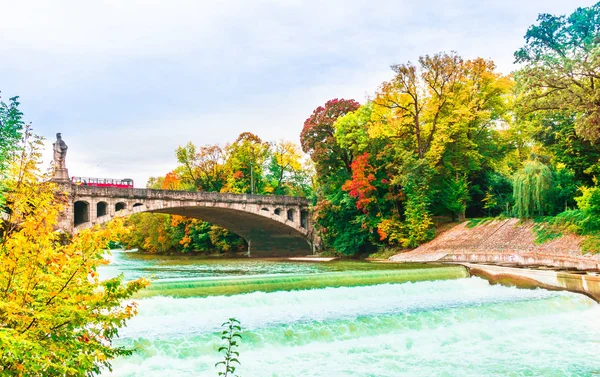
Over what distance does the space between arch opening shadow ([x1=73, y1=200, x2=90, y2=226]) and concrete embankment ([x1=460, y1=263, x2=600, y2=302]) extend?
25.0 meters

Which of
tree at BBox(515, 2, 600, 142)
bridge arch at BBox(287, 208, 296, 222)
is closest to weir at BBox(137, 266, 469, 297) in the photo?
tree at BBox(515, 2, 600, 142)

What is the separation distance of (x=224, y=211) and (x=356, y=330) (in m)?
30.8

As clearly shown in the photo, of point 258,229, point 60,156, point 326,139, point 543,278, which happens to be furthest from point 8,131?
point 258,229

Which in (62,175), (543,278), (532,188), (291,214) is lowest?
(543,278)

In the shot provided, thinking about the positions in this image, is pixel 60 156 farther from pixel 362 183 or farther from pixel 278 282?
pixel 278 282

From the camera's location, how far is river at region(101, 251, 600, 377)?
8.77 metres

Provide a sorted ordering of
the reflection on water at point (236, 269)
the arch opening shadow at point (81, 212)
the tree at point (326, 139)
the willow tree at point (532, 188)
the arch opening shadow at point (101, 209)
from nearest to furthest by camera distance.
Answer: the reflection on water at point (236, 269) → the willow tree at point (532, 188) → the arch opening shadow at point (81, 212) → the arch opening shadow at point (101, 209) → the tree at point (326, 139)

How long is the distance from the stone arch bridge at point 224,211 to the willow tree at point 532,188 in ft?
68.8

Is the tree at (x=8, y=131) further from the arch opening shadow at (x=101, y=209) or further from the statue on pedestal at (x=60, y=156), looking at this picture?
the arch opening shadow at (x=101, y=209)

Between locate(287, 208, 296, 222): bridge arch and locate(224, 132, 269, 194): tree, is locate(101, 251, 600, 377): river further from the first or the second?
locate(224, 132, 269, 194): tree

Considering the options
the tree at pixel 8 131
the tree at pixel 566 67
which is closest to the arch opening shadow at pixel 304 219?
the tree at pixel 566 67

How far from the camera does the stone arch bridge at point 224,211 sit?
107 feet

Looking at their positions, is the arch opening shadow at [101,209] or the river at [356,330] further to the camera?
the arch opening shadow at [101,209]

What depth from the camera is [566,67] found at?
67.4ft
